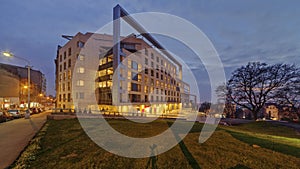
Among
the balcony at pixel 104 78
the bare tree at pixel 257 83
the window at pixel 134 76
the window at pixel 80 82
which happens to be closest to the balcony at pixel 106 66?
the balcony at pixel 104 78

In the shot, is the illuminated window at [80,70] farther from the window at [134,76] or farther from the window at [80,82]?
the window at [134,76]

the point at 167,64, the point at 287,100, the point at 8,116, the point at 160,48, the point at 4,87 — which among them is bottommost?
the point at 8,116

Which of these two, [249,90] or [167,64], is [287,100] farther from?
[167,64]

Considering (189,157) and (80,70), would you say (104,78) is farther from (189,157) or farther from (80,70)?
(189,157)

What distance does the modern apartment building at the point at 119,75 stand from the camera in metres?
28.7

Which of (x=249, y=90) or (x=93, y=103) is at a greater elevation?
(x=249, y=90)

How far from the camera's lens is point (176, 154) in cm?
553

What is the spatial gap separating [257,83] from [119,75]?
2177 cm

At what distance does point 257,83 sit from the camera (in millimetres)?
20938

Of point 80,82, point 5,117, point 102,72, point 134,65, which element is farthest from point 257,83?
point 5,117

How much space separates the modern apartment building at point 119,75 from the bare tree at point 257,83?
16119mm

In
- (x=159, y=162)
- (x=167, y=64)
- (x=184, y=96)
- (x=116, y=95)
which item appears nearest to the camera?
(x=159, y=162)

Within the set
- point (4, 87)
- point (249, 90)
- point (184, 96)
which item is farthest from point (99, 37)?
point (184, 96)

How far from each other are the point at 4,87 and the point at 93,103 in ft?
79.1
